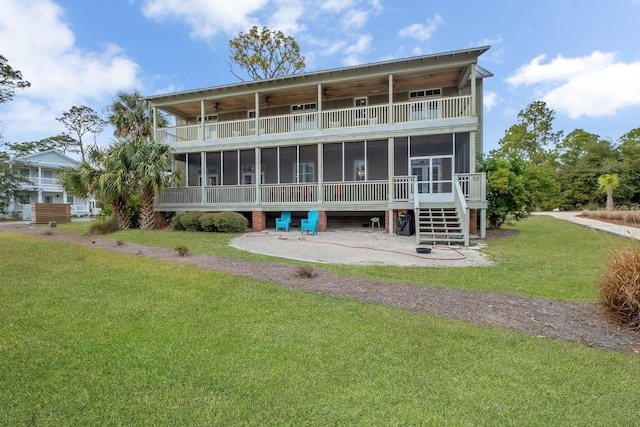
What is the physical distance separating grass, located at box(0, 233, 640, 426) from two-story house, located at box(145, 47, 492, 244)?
7.54m

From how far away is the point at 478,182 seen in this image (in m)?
12.2

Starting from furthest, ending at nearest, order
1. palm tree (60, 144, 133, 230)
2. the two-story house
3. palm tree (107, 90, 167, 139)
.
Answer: palm tree (107, 90, 167, 139)
palm tree (60, 144, 133, 230)
the two-story house

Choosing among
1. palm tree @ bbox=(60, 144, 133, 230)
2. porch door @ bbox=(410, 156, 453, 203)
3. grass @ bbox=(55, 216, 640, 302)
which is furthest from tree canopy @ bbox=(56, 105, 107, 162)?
porch door @ bbox=(410, 156, 453, 203)

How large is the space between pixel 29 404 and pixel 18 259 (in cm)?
734

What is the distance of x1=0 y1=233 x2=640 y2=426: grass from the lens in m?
2.27

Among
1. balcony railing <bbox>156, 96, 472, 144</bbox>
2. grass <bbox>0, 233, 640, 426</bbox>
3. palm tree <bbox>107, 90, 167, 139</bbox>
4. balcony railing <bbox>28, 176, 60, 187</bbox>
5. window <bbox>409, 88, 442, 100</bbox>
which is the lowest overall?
grass <bbox>0, 233, 640, 426</bbox>

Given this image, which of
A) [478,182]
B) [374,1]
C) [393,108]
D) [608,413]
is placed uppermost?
[374,1]

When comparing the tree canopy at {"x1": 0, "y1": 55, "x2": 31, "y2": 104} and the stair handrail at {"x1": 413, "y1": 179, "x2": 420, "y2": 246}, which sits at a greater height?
the tree canopy at {"x1": 0, "y1": 55, "x2": 31, "y2": 104}

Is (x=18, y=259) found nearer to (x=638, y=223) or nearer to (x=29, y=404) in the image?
(x=29, y=404)

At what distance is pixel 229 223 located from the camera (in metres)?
14.5

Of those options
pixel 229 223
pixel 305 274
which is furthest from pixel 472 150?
pixel 229 223

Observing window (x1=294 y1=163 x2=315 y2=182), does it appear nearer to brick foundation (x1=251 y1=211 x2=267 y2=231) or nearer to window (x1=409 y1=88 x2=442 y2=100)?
brick foundation (x1=251 y1=211 x2=267 y2=231)

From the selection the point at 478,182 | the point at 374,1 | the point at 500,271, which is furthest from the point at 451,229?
the point at 374,1

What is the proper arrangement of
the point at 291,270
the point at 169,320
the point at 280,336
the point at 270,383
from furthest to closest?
the point at 291,270, the point at 169,320, the point at 280,336, the point at 270,383
